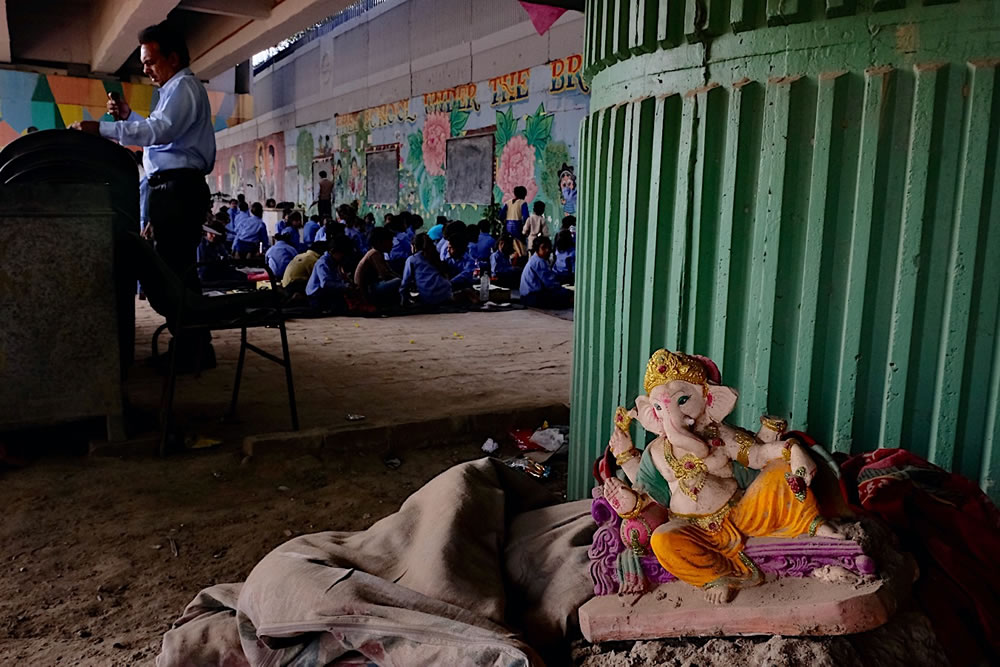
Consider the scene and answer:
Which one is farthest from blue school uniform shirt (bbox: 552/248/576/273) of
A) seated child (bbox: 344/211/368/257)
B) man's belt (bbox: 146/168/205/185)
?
man's belt (bbox: 146/168/205/185)

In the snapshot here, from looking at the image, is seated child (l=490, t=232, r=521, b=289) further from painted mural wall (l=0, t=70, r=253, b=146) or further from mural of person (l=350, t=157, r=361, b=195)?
mural of person (l=350, t=157, r=361, b=195)

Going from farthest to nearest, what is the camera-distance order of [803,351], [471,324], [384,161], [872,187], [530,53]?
[384,161] < [530,53] < [471,324] < [803,351] < [872,187]

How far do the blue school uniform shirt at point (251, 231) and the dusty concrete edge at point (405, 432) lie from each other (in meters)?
9.87

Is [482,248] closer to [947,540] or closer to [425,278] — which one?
[425,278]

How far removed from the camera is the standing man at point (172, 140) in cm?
488

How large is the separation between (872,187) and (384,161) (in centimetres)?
1801

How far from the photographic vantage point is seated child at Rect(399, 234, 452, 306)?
30.5ft

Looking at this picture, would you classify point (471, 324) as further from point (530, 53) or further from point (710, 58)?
point (530, 53)

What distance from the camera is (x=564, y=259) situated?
35.6ft

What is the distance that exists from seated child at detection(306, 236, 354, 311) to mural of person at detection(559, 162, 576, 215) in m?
4.84

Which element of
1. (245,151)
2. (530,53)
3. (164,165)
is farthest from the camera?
(245,151)

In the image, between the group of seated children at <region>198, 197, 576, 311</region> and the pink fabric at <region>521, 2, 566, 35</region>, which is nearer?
the pink fabric at <region>521, 2, 566, 35</region>

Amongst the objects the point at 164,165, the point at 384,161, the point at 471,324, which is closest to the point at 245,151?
the point at 384,161

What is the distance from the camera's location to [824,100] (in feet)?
7.36
